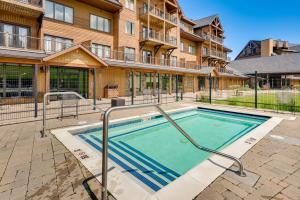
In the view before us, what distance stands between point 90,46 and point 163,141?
1282 centimetres

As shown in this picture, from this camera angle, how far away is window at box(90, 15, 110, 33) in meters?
18.2

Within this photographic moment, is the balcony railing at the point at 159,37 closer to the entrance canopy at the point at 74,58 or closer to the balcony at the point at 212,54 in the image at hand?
the balcony at the point at 212,54

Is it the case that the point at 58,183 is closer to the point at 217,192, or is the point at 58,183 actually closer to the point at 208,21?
the point at 217,192

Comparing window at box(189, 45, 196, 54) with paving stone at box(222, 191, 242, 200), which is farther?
window at box(189, 45, 196, 54)

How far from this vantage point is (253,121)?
931 centimetres

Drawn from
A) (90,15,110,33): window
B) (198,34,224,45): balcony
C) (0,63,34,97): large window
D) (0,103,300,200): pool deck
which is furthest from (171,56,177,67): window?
(0,103,300,200): pool deck

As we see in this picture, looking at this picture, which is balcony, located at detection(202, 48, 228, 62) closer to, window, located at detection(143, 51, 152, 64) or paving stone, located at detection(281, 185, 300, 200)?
window, located at detection(143, 51, 152, 64)

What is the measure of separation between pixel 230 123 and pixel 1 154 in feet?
31.3

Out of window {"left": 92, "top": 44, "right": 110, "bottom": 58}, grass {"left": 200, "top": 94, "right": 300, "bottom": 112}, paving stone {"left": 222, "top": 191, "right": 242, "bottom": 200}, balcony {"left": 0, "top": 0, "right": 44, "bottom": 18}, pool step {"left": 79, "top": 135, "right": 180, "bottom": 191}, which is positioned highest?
balcony {"left": 0, "top": 0, "right": 44, "bottom": 18}

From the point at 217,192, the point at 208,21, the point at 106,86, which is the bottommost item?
the point at 217,192

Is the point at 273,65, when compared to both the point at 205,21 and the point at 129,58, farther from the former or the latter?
the point at 129,58

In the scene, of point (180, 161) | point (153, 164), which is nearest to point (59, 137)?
point (153, 164)

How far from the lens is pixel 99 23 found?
743 inches

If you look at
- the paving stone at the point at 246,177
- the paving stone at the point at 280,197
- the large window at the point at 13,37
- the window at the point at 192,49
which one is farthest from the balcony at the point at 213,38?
the paving stone at the point at 280,197
